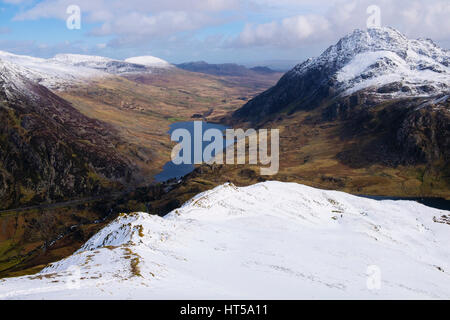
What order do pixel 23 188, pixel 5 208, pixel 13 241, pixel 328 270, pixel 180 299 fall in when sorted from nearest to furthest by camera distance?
pixel 180 299 → pixel 328 270 → pixel 13 241 → pixel 5 208 → pixel 23 188

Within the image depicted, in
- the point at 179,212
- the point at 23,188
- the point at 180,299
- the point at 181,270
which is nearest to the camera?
the point at 180,299

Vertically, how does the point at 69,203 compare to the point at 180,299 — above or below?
below

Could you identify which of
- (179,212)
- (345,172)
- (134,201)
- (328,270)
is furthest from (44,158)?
(328,270)

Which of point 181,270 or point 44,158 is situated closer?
point 181,270
